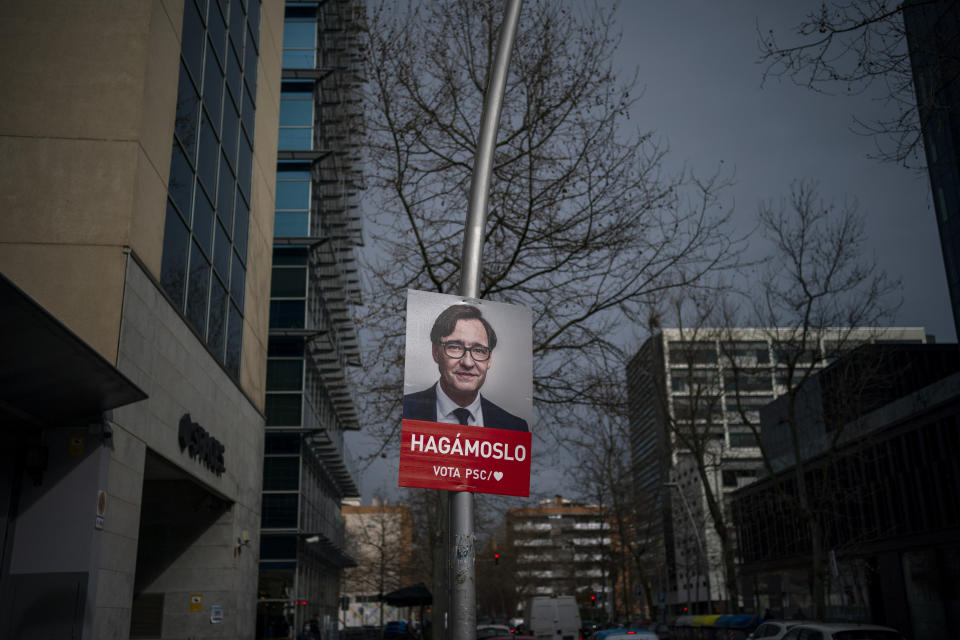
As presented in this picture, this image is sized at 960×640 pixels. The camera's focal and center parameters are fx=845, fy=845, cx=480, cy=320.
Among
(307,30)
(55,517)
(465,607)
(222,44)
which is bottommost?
(465,607)

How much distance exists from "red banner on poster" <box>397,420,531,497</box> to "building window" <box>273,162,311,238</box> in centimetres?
3261

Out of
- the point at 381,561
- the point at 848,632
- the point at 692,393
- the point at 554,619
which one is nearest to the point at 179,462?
the point at 848,632

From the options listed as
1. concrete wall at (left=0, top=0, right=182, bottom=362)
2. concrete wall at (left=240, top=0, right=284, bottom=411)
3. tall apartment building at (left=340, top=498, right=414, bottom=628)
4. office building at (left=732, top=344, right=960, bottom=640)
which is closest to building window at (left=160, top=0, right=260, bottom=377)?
concrete wall at (left=240, top=0, right=284, bottom=411)

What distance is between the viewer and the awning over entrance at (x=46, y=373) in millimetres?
7438

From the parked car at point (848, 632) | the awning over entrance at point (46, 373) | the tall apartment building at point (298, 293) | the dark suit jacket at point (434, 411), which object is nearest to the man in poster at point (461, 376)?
the dark suit jacket at point (434, 411)

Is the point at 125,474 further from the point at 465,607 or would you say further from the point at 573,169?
the point at 573,169

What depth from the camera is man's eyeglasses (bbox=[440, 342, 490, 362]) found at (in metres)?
6.14

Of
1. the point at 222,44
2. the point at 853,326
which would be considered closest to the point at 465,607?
the point at 222,44

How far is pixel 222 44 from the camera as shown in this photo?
1695 cm

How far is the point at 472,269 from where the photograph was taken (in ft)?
23.5

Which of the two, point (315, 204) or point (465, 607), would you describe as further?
point (315, 204)

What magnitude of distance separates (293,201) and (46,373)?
97.7 feet

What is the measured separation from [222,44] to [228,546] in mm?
10126

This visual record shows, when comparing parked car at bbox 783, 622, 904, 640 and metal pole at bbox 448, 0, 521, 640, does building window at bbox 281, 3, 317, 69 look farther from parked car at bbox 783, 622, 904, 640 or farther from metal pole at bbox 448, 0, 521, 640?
metal pole at bbox 448, 0, 521, 640
